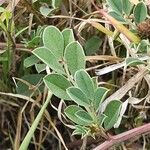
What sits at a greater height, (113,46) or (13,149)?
(113,46)

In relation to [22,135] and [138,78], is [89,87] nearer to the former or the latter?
[138,78]

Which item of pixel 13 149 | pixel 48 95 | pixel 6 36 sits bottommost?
pixel 13 149

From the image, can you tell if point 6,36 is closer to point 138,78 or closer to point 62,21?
point 62,21

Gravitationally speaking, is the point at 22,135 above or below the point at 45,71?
below

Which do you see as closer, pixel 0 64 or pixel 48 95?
pixel 48 95

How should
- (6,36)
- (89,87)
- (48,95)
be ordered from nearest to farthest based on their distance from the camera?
(89,87), (48,95), (6,36)

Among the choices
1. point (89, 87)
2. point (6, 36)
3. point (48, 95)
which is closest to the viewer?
point (89, 87)

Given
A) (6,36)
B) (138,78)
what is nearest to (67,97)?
(138,78)

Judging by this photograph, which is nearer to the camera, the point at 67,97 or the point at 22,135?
the point at 67,97

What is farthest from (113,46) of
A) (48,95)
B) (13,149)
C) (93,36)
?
(13,149)
